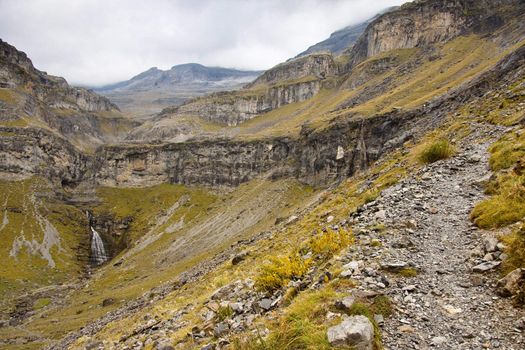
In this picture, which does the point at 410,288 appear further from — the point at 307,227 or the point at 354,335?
the point at 307,227

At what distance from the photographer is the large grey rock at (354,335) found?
7.85 metres

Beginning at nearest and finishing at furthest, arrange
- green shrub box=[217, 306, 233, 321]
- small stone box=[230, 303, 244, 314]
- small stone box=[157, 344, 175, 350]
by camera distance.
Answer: small stone box=[230, 303, 244, 314]
green shrub box=[217, 306, 233, 321]
small stone box=[157, 344, 175, 350]

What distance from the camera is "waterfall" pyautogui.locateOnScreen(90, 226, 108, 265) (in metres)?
147

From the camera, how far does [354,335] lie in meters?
7.89

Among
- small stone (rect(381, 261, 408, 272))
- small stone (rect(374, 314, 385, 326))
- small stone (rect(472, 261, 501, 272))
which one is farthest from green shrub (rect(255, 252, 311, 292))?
small stone (rect(472, 261, 501, 272))

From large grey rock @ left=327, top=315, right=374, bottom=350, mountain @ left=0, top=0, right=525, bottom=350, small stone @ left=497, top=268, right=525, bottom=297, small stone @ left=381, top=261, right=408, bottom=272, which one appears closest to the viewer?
large grey rock @ left=327, top=315, right=374, bottom=350

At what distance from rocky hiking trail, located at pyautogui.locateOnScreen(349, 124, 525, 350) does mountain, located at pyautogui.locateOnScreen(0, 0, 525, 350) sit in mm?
52

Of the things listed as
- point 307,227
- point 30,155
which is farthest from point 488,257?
point 30,155

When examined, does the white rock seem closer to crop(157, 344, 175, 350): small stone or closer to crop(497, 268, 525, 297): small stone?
crop(157, 344, 175, 350): small stone

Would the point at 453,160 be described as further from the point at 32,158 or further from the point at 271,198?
the point at 32,158

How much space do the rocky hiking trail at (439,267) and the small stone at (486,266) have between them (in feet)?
0.08

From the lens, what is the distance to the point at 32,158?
182 m

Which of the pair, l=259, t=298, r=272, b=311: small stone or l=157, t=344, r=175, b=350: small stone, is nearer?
l=259, t=298, r=272, b=311: small stone

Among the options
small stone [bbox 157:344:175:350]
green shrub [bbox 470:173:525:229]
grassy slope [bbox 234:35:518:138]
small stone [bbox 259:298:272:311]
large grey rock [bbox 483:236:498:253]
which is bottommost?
small stone [bbox 157:344:175:350]
